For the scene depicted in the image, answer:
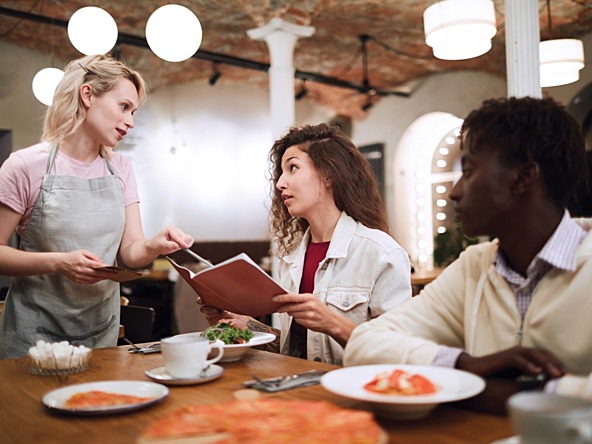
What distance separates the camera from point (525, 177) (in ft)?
4.41

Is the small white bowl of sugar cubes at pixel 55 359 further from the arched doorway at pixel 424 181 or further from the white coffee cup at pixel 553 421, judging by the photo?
the arched doorway at pixel 424 181

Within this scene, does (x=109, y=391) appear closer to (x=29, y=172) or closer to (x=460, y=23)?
(x=29, y=172)

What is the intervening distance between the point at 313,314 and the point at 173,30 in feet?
10.6

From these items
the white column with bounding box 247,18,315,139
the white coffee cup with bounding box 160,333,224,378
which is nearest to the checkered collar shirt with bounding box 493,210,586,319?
the white coffee cup with bounding box 160,333,224,378

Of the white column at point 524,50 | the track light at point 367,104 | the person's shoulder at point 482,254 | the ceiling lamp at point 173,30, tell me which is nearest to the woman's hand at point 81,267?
the person's shoulder at point 482,254

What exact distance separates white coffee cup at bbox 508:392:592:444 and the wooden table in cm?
20

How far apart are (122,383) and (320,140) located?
1.40 m

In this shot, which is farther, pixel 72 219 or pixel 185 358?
pixel 72 219

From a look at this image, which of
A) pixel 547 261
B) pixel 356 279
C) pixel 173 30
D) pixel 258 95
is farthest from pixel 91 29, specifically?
pixel 258 95

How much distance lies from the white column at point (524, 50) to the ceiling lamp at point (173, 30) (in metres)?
2.23

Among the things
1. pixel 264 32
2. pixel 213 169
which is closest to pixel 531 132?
pixel 264 32

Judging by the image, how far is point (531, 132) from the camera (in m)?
1.35

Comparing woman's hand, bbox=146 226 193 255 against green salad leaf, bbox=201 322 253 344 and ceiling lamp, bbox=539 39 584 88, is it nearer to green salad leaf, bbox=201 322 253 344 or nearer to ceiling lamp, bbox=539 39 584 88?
green salad leaf, bbox=201 322 253 344

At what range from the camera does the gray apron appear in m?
2.21
